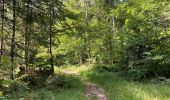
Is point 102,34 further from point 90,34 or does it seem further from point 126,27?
point 126,27

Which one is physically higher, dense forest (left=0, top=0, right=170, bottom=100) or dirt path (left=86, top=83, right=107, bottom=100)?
dense forest (left=0, top=0, right=170, bottom=100)

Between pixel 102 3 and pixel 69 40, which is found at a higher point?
pixel 102 3

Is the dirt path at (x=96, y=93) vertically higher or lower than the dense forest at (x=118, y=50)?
lower

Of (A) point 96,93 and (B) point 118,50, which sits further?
(B) point 118,50

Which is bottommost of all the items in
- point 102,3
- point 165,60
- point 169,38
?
point 165,60

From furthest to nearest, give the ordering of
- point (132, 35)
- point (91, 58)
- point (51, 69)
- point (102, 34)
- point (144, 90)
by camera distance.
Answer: point (91, 58) → point (102, 34) → point (51, 69) → point (132, 35) → point (144, 90)

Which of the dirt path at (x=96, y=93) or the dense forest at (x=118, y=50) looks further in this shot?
the dense forest at (x=118, y=50)

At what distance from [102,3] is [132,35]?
1533 centimetres

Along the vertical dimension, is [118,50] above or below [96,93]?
above

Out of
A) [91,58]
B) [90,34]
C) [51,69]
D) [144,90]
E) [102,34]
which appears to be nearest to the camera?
[144,90]

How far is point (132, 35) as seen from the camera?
1855 cm

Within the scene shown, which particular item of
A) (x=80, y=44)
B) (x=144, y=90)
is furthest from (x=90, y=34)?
(x=144, y=90)

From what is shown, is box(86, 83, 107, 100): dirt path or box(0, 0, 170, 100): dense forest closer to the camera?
box(86, 83, 107, 100): dirt path

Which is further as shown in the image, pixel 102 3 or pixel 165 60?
pixel 102 3
